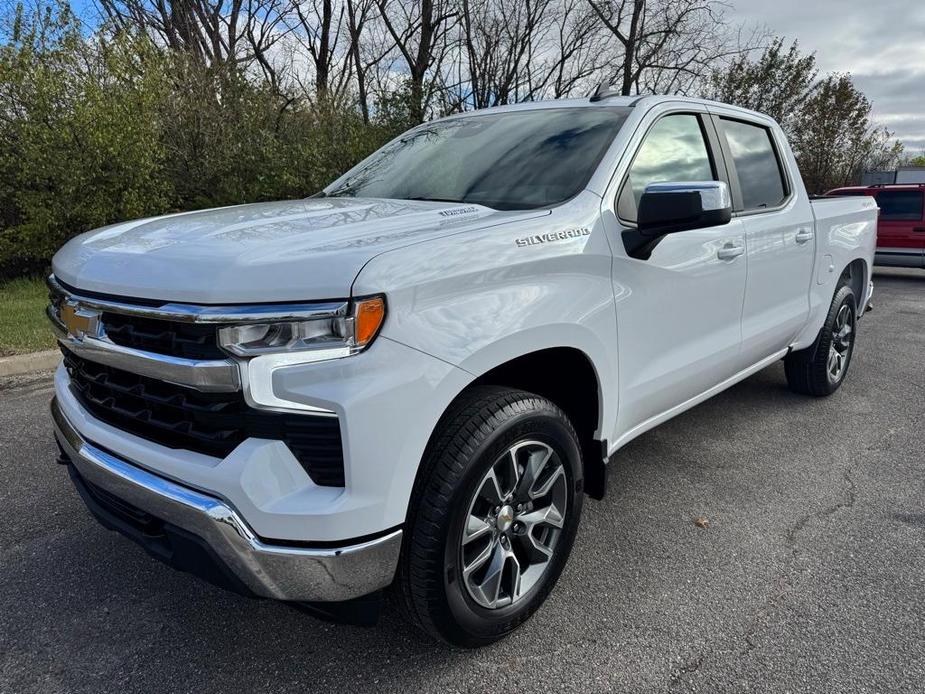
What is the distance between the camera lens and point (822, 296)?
4332mm

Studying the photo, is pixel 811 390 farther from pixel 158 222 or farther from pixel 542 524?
pixel 158 222

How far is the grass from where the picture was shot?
5.69 m

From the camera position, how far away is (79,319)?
6.66ft

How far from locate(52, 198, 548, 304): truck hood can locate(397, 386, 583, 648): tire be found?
537 mm

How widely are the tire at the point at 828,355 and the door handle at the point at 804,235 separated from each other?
75 cm

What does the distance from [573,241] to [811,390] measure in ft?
11.0

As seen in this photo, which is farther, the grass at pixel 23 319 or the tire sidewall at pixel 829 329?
the grass at pixel 23 319

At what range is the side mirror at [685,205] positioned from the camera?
2.25m

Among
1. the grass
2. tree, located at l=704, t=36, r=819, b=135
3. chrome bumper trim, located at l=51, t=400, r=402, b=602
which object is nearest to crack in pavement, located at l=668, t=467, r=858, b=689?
chrome bumper trim, located at l=51, t=400, r=402, b=602

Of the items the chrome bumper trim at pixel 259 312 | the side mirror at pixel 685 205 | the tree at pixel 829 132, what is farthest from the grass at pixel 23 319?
the tree at pixel 829 132

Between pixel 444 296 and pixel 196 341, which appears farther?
pixel 444 296

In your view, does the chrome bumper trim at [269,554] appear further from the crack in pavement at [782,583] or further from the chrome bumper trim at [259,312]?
the crack in pavement at [782,583]

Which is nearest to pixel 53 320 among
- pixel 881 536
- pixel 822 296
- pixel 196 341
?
pixel 196 341

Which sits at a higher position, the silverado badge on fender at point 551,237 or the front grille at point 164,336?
the silverado badge on fender at point 551,237
